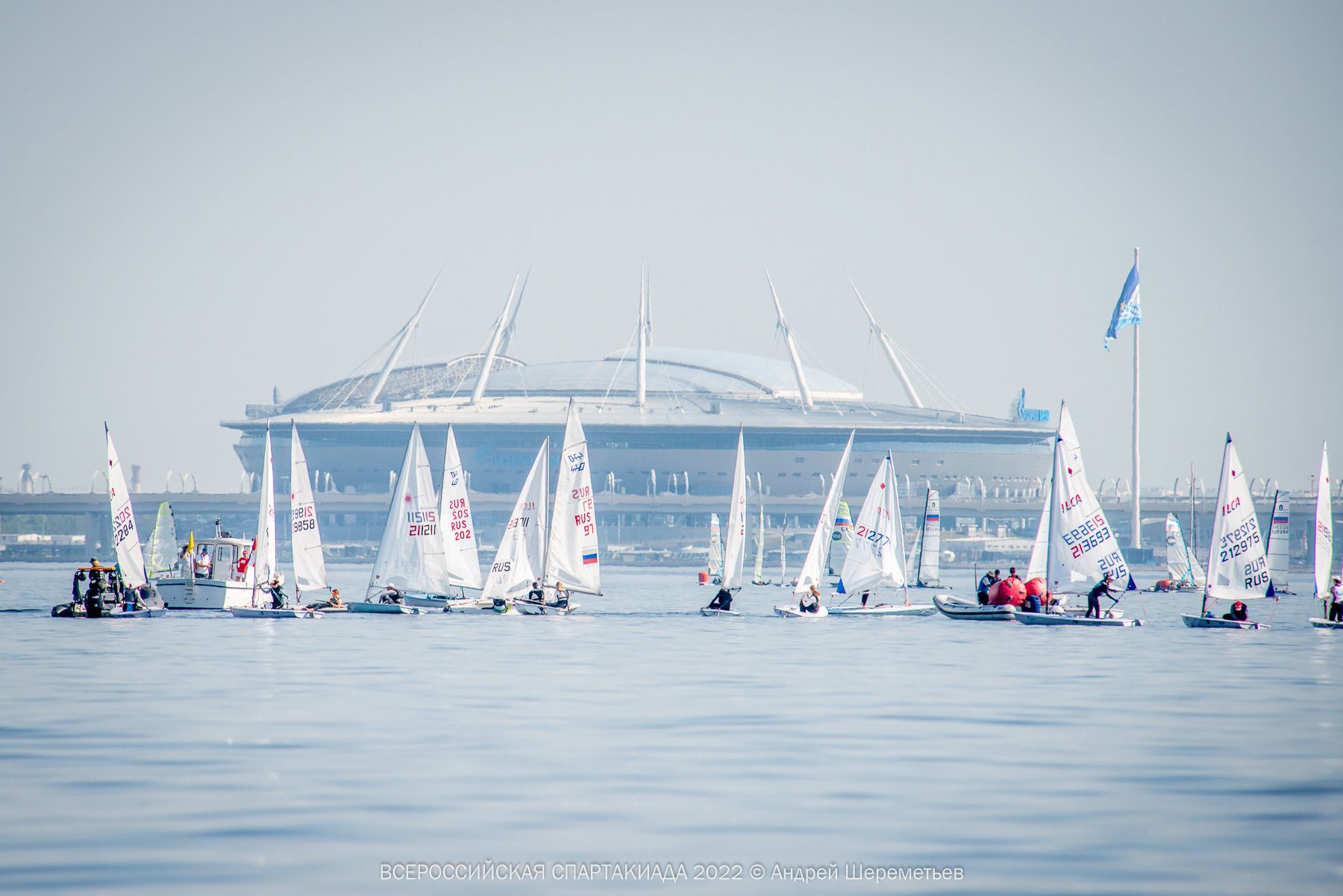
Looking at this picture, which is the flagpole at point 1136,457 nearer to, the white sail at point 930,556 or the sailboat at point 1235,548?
the white sail at point 930,556

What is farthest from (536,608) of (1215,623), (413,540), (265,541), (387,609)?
(1215,623)

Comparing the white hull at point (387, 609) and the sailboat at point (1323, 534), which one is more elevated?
the sailboat at point (1323, 534)

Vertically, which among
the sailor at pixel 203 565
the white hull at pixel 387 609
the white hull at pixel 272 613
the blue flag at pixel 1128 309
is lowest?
the white hull at pixel 272 613

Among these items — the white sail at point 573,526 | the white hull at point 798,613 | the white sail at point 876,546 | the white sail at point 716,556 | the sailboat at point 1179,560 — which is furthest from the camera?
the white sail at point 716,556

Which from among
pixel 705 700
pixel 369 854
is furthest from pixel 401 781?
pixel 705 700

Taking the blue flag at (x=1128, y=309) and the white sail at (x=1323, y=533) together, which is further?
the blue flag at (x=1128, y=309)

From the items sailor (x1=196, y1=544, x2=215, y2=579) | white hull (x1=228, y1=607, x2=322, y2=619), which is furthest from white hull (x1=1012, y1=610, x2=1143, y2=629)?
sailor (x1=196, y1=544, x2=215, y2=579)

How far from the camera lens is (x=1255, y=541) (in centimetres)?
6881

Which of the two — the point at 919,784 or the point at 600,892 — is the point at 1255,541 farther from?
the point at 600,892

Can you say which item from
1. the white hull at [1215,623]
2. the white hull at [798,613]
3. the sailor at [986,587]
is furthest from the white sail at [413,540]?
the white hull at [1215,623]

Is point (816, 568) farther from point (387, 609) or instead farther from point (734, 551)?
point (387, 609)

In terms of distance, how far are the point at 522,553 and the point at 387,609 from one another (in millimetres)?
5943

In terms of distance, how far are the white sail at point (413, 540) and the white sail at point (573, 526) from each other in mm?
5737

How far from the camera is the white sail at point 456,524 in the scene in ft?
253
